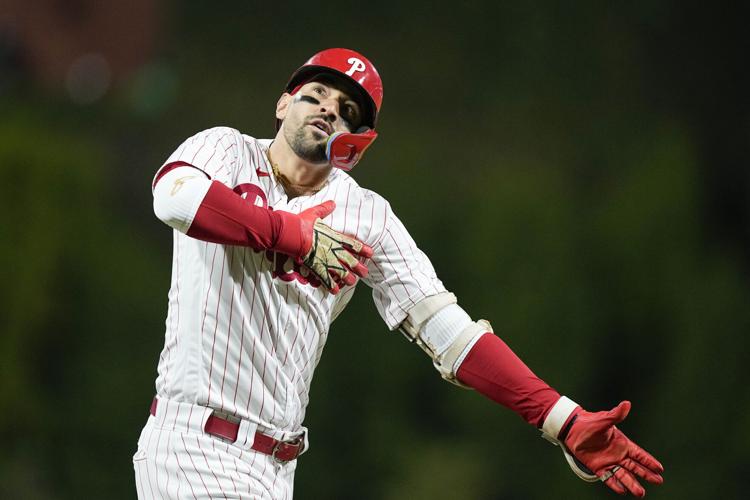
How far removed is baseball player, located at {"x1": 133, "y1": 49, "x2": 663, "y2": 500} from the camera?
5.01ft

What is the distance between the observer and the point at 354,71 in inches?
70.8

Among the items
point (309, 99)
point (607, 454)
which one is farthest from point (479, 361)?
point (309, 99)

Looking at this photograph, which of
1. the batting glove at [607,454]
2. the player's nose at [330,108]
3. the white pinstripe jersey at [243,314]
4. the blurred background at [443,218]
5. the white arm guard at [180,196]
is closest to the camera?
the white arm guard at [180,196]

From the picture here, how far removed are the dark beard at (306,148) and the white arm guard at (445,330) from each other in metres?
0.37

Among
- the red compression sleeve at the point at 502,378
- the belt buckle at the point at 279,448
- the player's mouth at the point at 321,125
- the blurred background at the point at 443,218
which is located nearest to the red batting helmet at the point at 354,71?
the player's mouth at the point at 321,125

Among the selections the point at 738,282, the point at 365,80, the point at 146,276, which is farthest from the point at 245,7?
the point at 738,282

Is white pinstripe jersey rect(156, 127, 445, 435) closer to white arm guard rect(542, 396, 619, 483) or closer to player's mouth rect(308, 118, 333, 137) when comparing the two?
player's mouth rect(308, 118, 333, 137)

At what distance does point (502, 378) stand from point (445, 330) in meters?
0.15

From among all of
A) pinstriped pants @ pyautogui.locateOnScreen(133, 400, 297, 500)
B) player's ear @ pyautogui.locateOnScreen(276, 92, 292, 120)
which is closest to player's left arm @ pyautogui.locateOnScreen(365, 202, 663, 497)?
player's ear @ pyautogui.locateOnScreen(276, 92, 292, 120)

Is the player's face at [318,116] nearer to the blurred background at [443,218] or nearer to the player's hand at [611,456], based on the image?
the player's hand at [611,456]

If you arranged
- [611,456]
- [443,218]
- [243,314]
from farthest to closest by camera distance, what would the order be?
[443,218]
[611,456]
[243,314]

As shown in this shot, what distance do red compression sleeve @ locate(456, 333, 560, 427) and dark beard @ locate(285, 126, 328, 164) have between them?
1.67 feet

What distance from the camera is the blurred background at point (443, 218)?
360 centimetres

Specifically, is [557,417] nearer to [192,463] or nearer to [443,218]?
[192,463]
